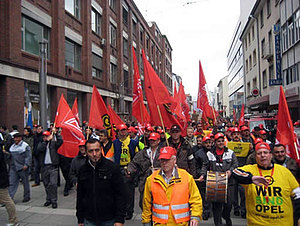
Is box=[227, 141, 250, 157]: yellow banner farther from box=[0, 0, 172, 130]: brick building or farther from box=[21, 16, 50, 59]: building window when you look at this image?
box=[21, 16, 50, 59]: building window

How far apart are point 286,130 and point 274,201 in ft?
5.68

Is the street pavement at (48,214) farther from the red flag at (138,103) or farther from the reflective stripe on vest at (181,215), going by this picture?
the reflective stripe on vest at (181,215)

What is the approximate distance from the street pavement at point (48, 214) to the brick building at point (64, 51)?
687 cm

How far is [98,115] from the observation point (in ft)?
23.7

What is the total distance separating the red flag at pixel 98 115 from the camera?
716cm

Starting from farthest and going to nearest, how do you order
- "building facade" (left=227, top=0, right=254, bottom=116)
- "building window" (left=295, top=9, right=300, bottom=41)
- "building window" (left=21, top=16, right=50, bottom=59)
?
"building facade" (left=227, top=0, right=254, bottom=116)
"building window" (left=295, top=9, right=300, bottom=41)
"building window" (left=21, top=16, right=50, bottom=59)

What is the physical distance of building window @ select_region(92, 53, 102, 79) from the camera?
23.2 metres

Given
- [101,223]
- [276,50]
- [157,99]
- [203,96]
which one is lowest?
[101,223]

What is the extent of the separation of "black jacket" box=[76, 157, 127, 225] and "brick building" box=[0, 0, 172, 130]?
30.5 ft

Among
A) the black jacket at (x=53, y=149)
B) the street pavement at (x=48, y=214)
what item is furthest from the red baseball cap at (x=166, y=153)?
the black jacket at (x=53, y=149)

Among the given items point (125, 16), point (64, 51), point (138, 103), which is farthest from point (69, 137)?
point (125, 16)

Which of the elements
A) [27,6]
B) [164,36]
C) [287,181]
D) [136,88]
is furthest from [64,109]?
[164,36]

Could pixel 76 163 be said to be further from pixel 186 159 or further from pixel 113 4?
pixel 113 4

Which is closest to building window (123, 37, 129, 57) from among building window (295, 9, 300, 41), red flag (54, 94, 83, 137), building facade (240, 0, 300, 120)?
building facade (240, 0, 300, 120)
